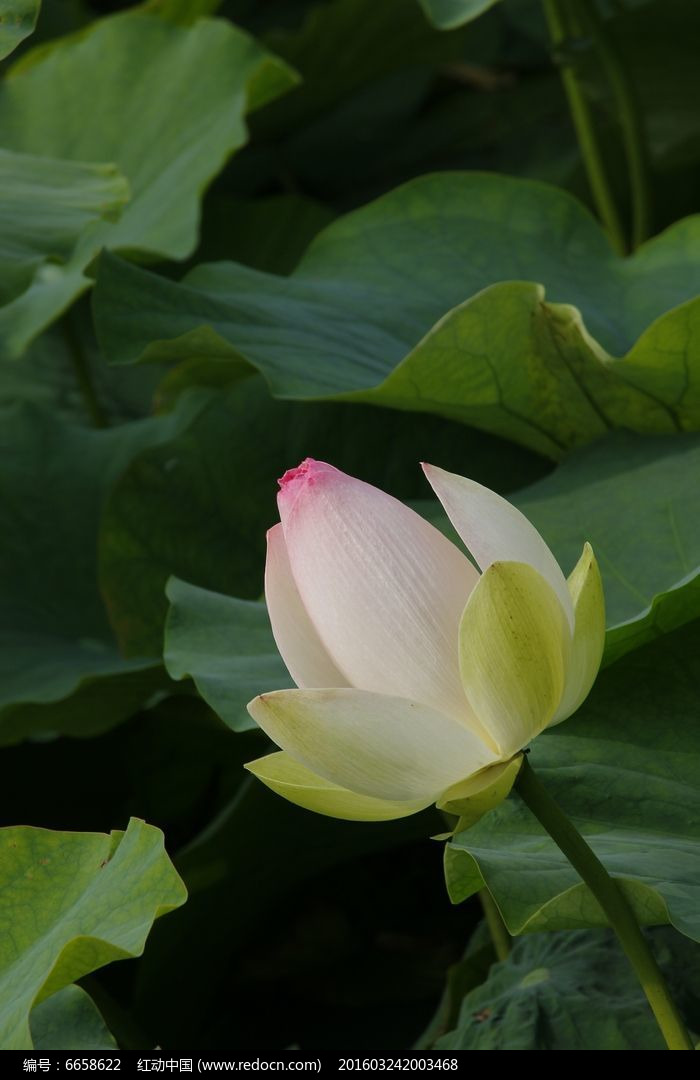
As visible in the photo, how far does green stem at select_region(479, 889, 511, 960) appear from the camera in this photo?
922 millimetres

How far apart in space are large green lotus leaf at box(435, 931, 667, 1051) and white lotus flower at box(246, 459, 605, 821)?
0.27 m

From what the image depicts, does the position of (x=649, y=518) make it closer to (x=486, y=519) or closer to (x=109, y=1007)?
(x=486, y=519)

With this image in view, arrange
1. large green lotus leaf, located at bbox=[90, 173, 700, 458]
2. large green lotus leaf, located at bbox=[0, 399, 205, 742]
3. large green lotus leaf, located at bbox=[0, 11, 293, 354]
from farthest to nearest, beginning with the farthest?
large green lotus leaf, located at bbox=[0, 11, 293, 354], large green lotus leaf, located at bbox=[0, 399, 205, 742], large green lotus leaf, located at bbox=[90, 173, 700, 458]

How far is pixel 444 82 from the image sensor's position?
229 cm

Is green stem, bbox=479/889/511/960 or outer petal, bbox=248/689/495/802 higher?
outer petal, bbox=248/689/495/802

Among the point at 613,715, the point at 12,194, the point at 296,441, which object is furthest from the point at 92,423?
the point at 613,715

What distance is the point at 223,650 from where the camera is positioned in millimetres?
845

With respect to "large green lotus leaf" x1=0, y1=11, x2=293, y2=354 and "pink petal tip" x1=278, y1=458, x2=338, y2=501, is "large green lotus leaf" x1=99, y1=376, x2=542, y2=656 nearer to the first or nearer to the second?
"large green lotus leaf" x1=0, y1=11, x2=293, y2=354

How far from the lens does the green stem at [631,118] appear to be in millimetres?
1486

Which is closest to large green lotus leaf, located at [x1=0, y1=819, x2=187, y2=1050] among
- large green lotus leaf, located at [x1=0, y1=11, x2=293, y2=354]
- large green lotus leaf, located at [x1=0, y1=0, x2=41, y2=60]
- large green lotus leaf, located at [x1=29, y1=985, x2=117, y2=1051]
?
large green lotus leaf, located at [x1=29, y1=985, x2=117, y2=1051]

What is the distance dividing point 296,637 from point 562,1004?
1.05 ft

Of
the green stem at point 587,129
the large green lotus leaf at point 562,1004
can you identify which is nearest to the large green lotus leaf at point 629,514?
the large green lotus leaf at point 562,1004

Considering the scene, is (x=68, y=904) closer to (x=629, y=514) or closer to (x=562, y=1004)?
(x=562, y=1004)

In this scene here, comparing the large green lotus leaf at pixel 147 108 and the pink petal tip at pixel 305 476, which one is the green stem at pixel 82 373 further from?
the pink petal tip at pixel 305 476
